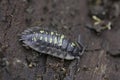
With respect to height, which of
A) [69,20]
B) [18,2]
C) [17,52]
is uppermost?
[18,2]

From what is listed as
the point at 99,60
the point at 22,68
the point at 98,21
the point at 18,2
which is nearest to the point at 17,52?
the point at 22,68

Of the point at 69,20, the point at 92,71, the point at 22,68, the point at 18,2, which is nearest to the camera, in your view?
the point at 22,68

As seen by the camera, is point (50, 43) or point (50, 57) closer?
point (50, 43)

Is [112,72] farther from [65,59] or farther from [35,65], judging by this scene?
[35,65]

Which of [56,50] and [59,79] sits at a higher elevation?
[56,50]

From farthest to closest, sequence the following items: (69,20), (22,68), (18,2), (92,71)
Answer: (69,20) < (18,2) < (92,71) < (22,68)

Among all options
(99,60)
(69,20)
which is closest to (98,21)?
(69,20)

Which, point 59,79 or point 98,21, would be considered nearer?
point 59,79

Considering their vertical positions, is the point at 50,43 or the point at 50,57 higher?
the point at 50,43
